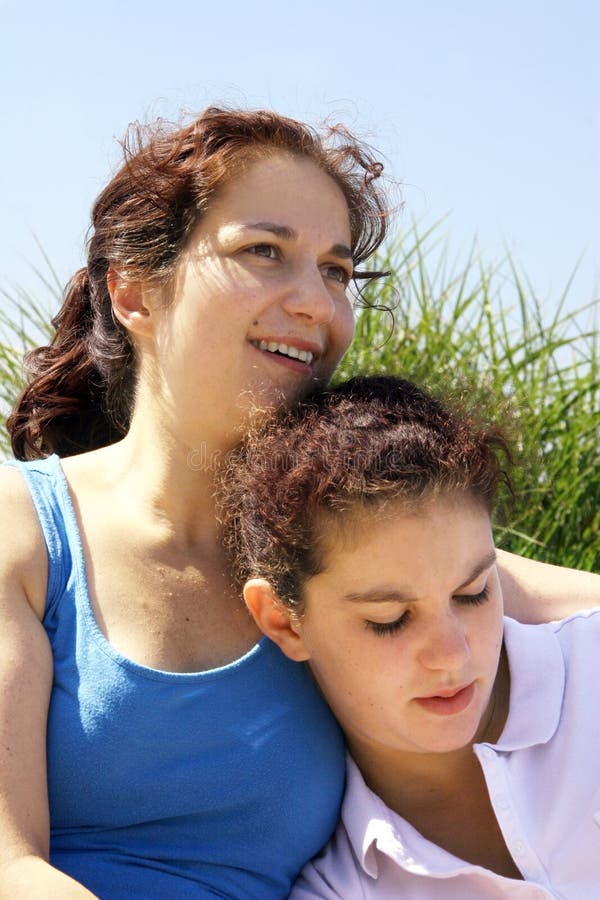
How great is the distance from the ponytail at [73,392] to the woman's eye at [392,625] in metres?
1.02

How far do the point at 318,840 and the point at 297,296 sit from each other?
1.12m

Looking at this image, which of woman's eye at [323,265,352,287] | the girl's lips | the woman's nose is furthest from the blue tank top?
woman's eye at [323,265,352,287]

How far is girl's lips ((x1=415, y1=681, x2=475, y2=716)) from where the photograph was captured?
224 centimetres

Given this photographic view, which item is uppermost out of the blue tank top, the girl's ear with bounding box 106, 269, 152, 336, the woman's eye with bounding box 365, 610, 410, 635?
the girl's ear with bounding box 106, 269, 152, 336

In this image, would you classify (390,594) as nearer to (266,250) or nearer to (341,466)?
(341,466)

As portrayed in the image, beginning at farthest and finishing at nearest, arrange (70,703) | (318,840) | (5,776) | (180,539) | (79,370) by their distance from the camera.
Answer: (79,370), (180,539), (318,840), (70,703), (5,776)

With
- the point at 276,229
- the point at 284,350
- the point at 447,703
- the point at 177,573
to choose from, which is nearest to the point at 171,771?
the point at 177,573

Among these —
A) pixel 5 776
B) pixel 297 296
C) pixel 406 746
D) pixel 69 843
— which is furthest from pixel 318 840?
pixel 297 296

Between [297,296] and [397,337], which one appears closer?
[297,296]

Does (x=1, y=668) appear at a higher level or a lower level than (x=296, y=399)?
lower

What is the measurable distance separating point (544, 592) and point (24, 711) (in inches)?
47.2

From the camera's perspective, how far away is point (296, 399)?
2512 millimetres

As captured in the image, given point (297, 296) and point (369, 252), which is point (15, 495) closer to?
point (297, 296)

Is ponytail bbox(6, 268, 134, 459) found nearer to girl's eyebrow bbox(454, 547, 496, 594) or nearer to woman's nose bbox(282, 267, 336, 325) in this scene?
woman's nose bbox(282, 267, 336, 325)
